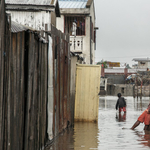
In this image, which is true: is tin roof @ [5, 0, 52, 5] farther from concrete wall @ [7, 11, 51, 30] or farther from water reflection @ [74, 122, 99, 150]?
water reflection @ [74, 122, 99, 150]

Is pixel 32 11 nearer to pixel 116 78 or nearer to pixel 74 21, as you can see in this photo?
pixel 74 21

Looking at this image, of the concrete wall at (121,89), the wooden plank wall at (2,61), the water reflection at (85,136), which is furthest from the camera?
the concrete wall at (121,89)

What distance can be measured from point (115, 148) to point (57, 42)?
3.26 meters

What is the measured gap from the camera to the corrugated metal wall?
14.9 metres

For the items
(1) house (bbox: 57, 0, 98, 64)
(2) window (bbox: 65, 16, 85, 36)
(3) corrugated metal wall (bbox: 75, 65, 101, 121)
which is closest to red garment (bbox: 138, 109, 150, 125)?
(3) corrugated metal wall (bbox: 75, 65, 101, 121)

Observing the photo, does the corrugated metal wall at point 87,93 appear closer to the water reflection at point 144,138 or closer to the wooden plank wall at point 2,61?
the water reflection at point 144,138

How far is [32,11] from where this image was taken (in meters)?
20.0

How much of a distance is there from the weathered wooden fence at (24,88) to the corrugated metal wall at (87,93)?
4356 millimetres

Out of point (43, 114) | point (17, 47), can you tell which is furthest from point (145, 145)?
point (17, 47)

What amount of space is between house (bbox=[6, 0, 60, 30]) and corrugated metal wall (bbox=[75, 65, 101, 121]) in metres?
5.72

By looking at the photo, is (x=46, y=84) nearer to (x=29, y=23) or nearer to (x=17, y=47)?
(x=17, y=47)

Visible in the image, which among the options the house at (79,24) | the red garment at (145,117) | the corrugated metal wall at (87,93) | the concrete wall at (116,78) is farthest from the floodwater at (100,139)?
the concrete wall at (116,78)

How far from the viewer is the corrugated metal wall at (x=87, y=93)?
14945 mm

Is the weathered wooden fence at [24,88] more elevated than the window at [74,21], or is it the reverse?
the window at [74,21]
